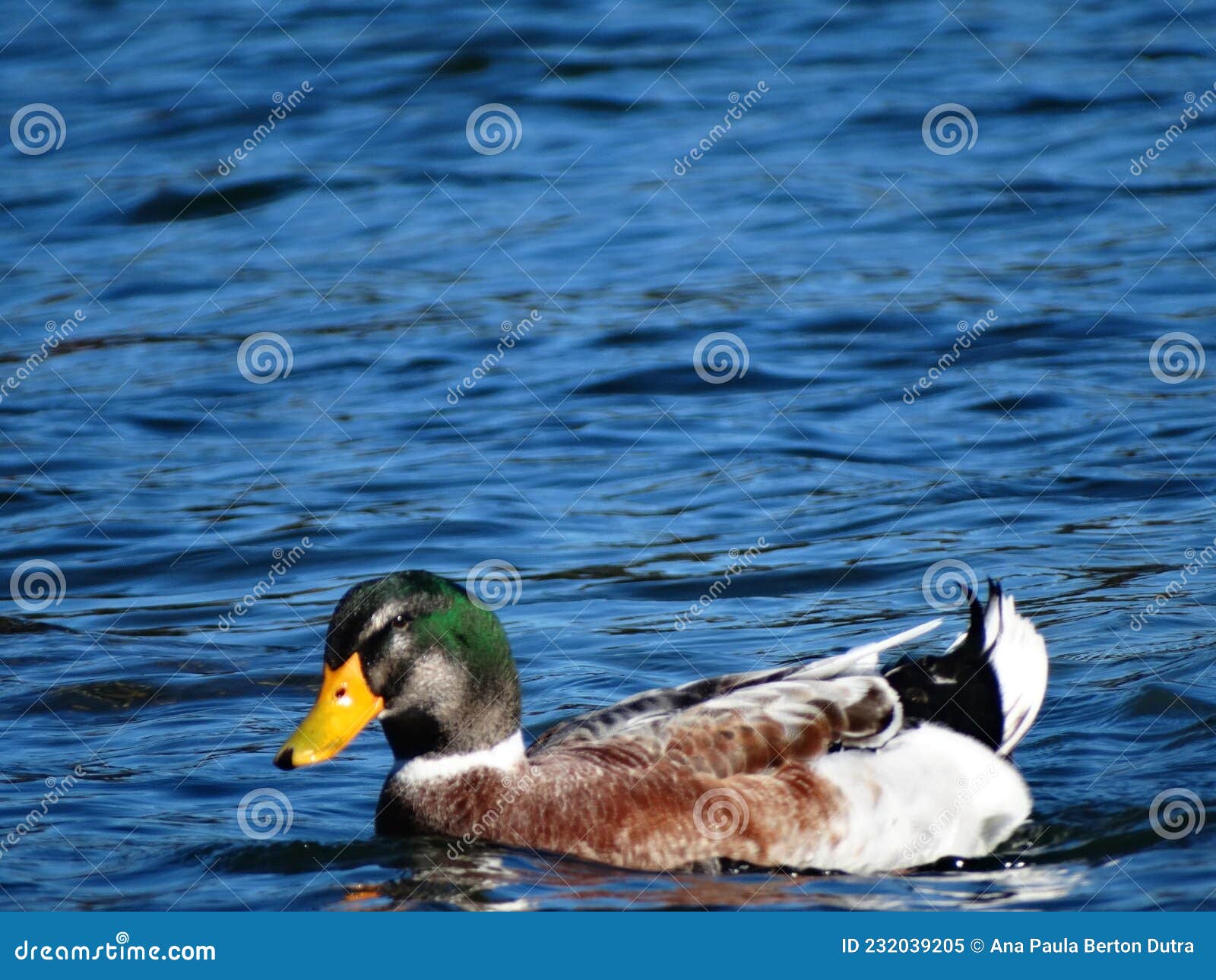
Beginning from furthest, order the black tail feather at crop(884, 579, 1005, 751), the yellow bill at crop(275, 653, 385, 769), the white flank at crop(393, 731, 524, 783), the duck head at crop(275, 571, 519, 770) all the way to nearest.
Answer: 1. the black tail feather at crop(884, 579, 1005, 751)
2. the white flank at crop(393, 731, 524, 783)
3. the duck head at crop(275, 571, 519, 770)
4. the yellow bill at crop(275, 653, 385, 769)

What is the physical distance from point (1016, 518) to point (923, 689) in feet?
11.6

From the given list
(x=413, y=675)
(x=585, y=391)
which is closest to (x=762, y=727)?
(x=413, y=675)

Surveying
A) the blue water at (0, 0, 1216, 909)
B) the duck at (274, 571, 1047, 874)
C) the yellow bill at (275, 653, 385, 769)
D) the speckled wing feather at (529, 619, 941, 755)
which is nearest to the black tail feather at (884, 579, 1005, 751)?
the duck at (274, 571, 1047, 874)

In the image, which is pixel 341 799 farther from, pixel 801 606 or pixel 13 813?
pixel 801 606

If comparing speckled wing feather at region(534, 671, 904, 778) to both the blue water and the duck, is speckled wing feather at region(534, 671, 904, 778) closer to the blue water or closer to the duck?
the duck

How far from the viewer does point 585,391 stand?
43.8 ft

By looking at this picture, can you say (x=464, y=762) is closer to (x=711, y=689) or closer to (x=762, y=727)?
(x=711, y=689)

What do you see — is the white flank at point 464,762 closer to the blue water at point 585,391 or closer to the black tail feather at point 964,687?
the blue water at point 585,391

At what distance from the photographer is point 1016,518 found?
34.8 feet

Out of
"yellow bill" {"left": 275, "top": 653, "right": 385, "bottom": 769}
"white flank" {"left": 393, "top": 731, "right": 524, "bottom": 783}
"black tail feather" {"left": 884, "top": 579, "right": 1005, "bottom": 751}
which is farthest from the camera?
"black tail feather" {"left": 884, "top": 579, "right": 1005, "bottom": 751}

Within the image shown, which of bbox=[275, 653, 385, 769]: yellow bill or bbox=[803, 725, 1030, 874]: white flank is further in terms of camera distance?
bbox=[803, 725, 1030, 874]: white flank

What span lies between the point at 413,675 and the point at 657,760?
3.17 feet

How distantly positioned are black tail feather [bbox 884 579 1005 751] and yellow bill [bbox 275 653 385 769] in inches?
84.9

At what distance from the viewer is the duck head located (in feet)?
21.7
